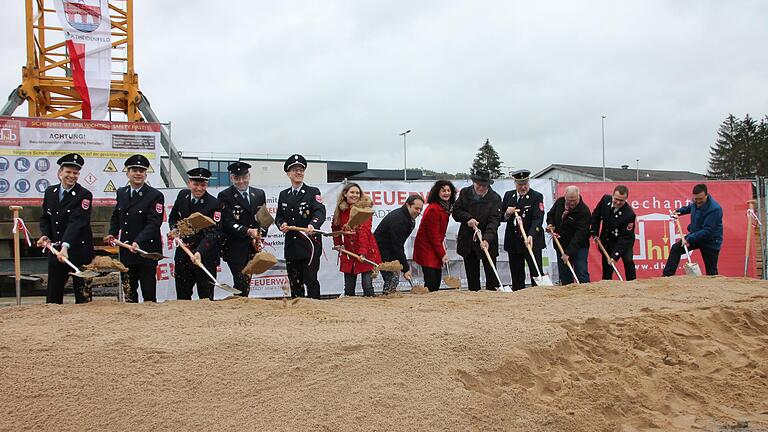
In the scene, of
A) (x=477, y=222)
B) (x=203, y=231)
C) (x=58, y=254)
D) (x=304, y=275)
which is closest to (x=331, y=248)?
(x=304, y=275)

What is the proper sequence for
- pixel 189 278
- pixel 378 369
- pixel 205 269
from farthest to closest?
pixel 189 278 → pixel 205 269 → pixel 378 369

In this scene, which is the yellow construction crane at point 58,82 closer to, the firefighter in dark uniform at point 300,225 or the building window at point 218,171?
the firefighter in dark uniform at point 300,225

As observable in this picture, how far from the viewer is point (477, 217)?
719 centimetres

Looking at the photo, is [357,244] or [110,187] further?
[110,187]

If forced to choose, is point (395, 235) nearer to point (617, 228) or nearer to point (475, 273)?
point (475, 273)

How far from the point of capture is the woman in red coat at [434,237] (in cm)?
690

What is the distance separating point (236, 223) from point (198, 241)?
1.34 feet

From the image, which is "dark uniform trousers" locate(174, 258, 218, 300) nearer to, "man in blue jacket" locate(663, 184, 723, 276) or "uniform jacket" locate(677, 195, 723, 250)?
"man in blue jacket" locate(663, 184, 723, 276)

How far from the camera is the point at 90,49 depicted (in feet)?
35.5

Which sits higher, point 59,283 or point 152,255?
point 152,255

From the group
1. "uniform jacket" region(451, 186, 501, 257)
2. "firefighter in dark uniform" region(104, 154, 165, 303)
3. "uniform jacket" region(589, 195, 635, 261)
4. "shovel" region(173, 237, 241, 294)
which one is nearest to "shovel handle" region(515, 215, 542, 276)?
"uniform jacket" region(451, 186, 501, 257)

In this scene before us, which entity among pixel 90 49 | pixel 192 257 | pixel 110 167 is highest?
pixel 90 49

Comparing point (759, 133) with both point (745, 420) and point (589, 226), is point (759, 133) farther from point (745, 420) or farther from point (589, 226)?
point (745, 420)

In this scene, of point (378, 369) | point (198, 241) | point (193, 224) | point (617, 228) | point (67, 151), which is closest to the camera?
point (378, 369)
